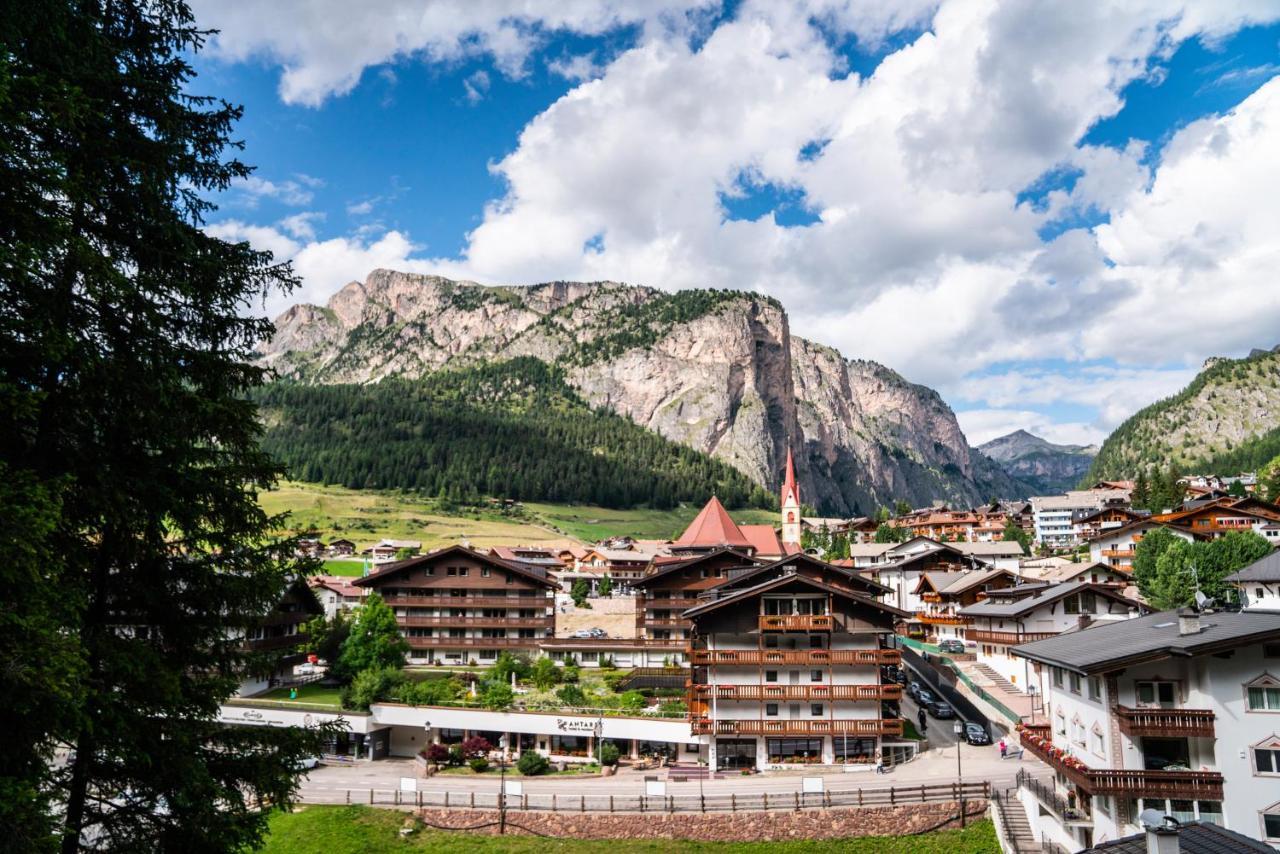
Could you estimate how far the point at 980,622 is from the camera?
63562 millimetres

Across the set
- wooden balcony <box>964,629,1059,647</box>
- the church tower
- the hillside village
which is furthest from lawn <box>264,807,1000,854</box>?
the church tower

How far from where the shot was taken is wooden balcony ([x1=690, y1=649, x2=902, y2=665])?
46069mm

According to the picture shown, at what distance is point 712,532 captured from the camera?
A: 9381 centimetres

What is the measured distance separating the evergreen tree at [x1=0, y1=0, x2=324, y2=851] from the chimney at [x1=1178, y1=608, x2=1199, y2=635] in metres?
28.7

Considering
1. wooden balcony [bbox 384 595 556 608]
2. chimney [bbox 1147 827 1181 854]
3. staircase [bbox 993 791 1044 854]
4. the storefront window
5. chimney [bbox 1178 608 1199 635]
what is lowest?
staircase [bbox 993 791 1044 854]

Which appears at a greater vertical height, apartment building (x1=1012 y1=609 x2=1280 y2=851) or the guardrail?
apartment building (x1=1012 y1=609 x2=1280 y2=851)

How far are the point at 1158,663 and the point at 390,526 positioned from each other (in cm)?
15507

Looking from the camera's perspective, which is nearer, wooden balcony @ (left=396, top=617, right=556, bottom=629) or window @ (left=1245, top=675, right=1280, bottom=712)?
window @ (left=1245, top=675, right=1280, bottom=712)

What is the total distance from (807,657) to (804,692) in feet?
6.39

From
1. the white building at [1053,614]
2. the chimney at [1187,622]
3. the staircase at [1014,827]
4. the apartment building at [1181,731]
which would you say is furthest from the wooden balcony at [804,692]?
the chimney at [1187,622]

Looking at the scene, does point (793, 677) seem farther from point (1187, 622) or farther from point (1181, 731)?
point (1187, 622)

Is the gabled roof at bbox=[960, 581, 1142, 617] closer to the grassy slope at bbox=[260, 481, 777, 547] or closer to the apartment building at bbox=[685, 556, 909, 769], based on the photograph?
the apartment building at bbox=[685, 556, 909, 769]

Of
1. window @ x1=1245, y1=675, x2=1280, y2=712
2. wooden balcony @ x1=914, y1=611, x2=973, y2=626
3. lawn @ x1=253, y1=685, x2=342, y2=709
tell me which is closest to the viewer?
window @ x1=1245, y1=675, x2=1280, y2=712

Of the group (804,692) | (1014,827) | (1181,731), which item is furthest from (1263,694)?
(804,692)
